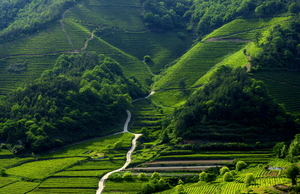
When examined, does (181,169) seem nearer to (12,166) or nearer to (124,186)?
(124,186)

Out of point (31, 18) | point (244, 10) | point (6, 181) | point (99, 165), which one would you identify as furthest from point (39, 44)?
point (244, 10)

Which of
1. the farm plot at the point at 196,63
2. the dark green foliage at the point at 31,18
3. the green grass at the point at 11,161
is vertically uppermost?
the dark green foliage at the point at 31,18

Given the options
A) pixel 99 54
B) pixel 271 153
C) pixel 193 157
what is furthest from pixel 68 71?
pixel 271 153

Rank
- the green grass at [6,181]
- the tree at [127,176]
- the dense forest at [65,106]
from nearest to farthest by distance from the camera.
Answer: the tree at [127,176] < the green grass at [6,181] < the dense forest at [65,106]

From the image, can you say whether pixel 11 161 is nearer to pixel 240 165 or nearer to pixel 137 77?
pixel 240 165

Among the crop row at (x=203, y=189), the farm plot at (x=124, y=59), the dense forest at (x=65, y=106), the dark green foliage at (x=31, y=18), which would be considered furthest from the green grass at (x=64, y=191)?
the dark green foliage at (x=31, y=18)

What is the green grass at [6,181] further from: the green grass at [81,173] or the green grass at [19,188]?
the green grass at [81,173]

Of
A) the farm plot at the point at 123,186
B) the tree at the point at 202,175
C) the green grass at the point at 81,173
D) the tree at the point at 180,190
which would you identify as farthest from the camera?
the green grass at the point at 81,173
